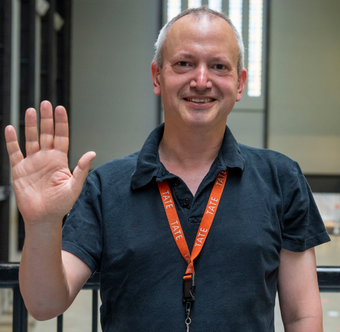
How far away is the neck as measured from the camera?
129cm

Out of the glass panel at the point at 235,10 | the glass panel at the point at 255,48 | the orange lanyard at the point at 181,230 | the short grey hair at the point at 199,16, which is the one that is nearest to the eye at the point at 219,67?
the short grey hair at the point at 199,16

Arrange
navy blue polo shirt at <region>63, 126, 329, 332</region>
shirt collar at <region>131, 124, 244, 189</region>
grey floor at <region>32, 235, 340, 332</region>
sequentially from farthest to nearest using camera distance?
1. grey floor at <region>32, 235, 340, 332</region>
2. shirt collar at <region>131, 124, 244, 189</region>
3. navy blue polo shirt at <region>63, 126, 329, 332</region>

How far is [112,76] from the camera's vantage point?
12242mm

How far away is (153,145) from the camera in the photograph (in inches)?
53.7

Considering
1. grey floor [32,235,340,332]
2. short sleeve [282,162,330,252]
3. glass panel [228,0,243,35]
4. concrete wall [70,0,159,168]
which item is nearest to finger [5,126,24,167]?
short sleeve [282,162,330,252]

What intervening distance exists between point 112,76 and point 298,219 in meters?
11.6

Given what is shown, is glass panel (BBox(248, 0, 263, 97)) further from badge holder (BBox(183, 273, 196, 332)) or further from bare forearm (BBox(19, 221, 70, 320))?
bare forearm (BBox(19, 221, 70, 320))

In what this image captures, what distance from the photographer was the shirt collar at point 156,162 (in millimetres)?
1244

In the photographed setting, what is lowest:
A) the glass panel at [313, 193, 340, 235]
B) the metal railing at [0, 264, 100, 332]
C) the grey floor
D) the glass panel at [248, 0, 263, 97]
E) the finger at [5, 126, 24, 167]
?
the grey floor

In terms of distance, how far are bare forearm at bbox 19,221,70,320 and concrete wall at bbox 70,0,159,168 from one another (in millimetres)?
11185

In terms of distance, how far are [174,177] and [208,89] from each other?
29 centimetres

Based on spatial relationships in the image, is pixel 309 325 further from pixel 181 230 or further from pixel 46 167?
pixel 46 167

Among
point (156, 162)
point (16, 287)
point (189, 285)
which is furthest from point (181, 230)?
point (16, 287)

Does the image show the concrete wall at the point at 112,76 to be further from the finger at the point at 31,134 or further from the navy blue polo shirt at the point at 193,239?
the finger at the point at 31,134
